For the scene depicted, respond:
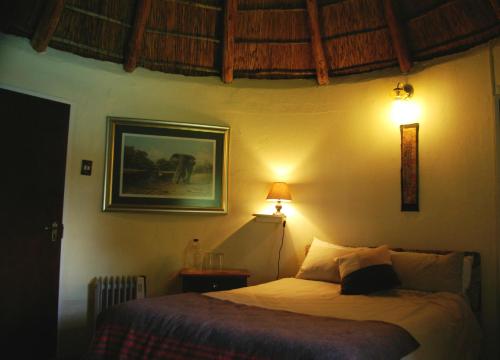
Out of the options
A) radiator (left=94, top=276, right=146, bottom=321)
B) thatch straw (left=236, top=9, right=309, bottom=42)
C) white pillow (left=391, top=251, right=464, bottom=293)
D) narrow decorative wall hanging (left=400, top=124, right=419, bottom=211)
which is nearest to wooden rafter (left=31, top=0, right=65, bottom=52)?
thatch straw (left=236, top=9, right=309, bottom=42)

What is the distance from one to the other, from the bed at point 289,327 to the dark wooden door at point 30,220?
1.28m

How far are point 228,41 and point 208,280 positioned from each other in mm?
2146

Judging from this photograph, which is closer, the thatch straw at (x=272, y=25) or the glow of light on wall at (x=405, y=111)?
the glow of light on wall at (x=405, y=111)

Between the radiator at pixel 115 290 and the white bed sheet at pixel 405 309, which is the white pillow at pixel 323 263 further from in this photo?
the radiator at pixel 115 290

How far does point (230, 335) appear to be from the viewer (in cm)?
185

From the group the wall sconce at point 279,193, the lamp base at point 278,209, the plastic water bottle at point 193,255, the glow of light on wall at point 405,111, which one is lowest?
the plastic water bottle at point 193,255

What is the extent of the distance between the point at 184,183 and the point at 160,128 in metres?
0.55

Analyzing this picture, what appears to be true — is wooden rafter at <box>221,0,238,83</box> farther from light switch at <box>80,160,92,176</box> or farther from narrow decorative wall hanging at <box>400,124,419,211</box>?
narrow decorative wall hanging at <box>400,124,419,211</box>

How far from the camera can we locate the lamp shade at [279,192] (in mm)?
3889

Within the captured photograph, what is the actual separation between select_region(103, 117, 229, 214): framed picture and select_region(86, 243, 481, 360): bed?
1373 millimetres

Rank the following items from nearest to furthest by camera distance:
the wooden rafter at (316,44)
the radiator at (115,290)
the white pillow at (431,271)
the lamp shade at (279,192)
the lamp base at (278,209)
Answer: the white pillow at (431,271), the radiator at (115,290), the wooden rafter at (316,44), the lamp shade at (279,192), the lamp base at (278,209)

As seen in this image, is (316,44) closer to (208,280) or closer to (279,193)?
(279,193)

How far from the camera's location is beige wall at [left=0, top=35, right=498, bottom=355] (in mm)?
3314

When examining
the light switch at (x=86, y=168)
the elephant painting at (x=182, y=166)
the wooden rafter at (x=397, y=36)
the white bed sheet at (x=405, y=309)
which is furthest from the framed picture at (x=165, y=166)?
the wooden rafter at (x=397, y=36)
